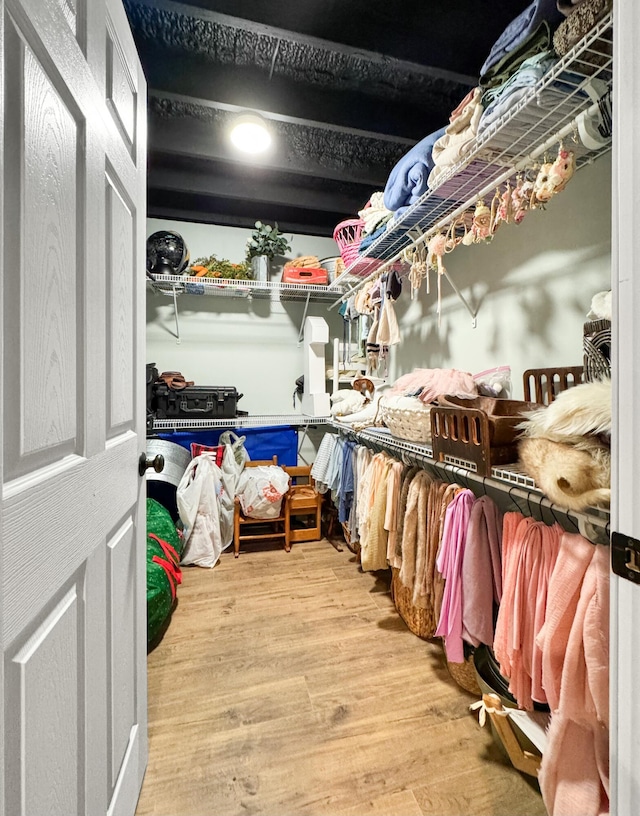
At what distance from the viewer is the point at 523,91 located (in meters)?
0.97

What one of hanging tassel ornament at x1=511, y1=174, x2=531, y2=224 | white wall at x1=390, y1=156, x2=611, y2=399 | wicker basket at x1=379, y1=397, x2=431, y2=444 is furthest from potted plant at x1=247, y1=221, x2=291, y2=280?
hanging tassel ornament at x1=511, y1=174, x2=531, y2=224

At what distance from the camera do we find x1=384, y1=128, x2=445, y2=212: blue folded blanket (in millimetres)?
1553

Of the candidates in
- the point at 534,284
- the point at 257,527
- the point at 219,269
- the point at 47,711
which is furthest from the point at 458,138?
the point at 257,527

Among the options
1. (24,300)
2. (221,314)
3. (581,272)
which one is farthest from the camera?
(221,314)

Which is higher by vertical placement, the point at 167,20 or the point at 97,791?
the point at 167,20

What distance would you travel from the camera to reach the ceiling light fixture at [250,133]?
194cm

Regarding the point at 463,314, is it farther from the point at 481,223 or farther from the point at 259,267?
the point at 259,267

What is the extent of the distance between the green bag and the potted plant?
6.41 feet

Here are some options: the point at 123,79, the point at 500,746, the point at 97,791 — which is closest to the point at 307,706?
the point at 500,746

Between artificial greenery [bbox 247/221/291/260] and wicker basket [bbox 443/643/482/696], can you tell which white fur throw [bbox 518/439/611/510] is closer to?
wicker basket [bbox 443/643/482/696]

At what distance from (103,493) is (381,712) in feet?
4.23

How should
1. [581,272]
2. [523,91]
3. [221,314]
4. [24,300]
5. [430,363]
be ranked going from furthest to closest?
[221,314] → [430,363] → [581,272] → [523,91] → [24,300]

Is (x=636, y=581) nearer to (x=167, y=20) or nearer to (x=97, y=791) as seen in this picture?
(x=97, y=791)

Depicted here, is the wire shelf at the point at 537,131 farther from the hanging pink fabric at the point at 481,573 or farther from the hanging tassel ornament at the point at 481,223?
the hanging pink fabric at the point at 481,573
